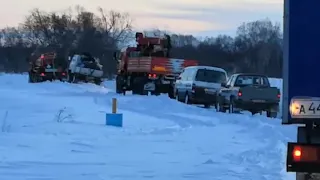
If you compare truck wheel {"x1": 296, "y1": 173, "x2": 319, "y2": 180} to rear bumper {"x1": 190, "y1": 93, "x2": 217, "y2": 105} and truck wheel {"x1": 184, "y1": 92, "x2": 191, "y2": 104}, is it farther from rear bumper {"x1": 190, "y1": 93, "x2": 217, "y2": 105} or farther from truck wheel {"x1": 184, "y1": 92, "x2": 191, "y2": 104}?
truck wheel {"x1": 184, "y1": 92, "x2": 191, "y2": 104}

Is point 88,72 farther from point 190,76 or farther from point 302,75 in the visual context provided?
point 302,75

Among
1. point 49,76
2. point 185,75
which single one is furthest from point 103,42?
point 185,75

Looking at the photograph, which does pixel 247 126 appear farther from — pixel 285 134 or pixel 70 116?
pixel 70 116

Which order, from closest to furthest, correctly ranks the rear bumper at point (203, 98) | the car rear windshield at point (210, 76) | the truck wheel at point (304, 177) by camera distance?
1. the truck wheel at point (304, 177)
2. the rear bumper at point (203, 98)
3. the car rear windshield at point (210, 76)

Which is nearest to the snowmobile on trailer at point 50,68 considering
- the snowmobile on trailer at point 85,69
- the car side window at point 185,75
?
the snowmobile on trailer at point 85,69

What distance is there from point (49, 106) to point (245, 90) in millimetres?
6841

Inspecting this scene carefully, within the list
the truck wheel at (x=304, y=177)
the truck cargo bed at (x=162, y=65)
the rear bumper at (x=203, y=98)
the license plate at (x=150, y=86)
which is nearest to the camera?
the truck wheel at (x=304, y=177)

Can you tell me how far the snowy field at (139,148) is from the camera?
11.0 metres

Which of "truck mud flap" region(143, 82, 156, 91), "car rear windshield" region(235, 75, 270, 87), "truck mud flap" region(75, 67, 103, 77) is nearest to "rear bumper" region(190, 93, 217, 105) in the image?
"car rear windshield" region(235, 75, 270, 87)

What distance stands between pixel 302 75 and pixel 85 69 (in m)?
49.5

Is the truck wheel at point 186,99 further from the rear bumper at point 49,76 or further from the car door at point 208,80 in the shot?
the rear bumper at point 49,76

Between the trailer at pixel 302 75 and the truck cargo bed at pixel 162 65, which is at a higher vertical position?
the trailer at pixel 302 75

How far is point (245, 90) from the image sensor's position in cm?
2588

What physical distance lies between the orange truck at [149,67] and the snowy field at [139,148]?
16595 mm
